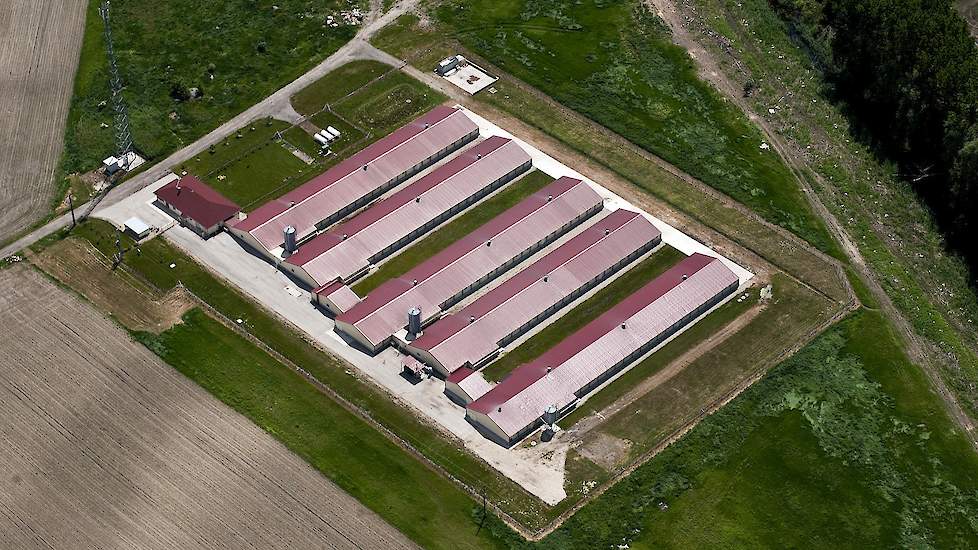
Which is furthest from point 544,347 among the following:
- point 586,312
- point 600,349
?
point 586,312

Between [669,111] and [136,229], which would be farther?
[669,111]

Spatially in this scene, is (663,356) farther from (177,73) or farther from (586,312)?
(177,73)

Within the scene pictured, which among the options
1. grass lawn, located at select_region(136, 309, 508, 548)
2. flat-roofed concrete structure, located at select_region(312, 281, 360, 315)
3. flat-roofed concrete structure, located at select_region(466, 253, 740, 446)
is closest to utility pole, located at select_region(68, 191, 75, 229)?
grass lawn, located at select_region(136, 309, 508, 548)

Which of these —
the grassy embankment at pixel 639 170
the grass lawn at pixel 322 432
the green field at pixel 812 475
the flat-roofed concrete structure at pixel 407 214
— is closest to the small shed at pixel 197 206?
the flat-roofed concrete structure at pixel 407 214

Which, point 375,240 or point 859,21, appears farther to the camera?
point 859,21

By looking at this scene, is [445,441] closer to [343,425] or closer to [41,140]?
[343,425]

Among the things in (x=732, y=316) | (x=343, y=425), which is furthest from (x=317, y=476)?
(x=732, y=316)
